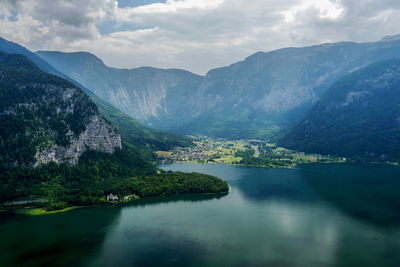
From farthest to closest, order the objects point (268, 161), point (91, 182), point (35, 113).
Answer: point (268, 161)
point (35, 113)
point (91, 182)

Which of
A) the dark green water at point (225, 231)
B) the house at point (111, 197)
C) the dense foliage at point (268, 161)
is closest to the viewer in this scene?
the dark green water at point (225, 231)

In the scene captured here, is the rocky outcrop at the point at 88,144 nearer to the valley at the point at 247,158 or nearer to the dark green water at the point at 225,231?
the dark green water at the point at 225,231

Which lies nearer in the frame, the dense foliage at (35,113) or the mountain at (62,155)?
the mountain at (62,155)

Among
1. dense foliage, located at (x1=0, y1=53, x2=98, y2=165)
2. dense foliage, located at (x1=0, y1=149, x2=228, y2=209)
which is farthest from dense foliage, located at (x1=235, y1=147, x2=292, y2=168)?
dense foliage, located at (x1=0, y1=53, x2=98, y2=165)

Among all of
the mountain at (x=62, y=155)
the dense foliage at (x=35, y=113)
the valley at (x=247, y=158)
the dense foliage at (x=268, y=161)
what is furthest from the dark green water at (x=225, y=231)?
the valley at (x=247, y=158)

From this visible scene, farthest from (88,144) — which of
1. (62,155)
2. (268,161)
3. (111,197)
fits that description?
(268,161)

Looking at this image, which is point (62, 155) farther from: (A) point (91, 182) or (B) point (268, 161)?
(B) point (268, 161)

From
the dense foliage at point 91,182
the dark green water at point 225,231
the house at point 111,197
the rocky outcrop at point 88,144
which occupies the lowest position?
the dark green water at point 225,231

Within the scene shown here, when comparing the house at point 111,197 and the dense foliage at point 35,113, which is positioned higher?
the dense foliage at point 35,113
